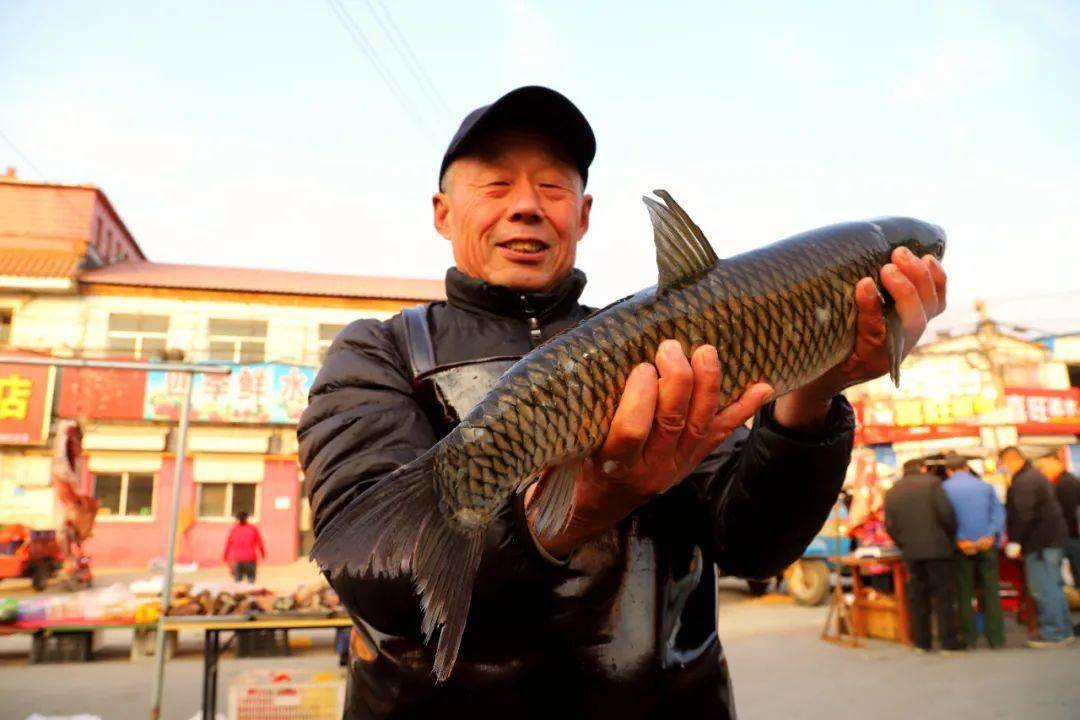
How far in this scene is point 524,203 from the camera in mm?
1916

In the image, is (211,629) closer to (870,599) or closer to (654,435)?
(654,435)

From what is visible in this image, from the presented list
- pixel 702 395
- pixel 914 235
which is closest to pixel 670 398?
pixel 702 395

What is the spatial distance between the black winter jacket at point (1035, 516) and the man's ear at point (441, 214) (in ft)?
29.8

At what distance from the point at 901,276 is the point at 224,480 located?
23.0m

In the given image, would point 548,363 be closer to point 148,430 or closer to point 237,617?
point 237,617

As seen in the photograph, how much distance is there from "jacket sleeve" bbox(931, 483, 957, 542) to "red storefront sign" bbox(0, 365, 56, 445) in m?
21.6

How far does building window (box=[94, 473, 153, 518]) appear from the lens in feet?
69.9

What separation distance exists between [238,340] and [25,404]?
5799 millimetres

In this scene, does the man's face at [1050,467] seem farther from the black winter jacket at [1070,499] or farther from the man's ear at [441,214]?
the man's ear at [441,214]

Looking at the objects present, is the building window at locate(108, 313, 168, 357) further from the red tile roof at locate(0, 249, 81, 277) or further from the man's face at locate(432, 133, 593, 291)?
the man's face at locate(432, 133, 593, 291)

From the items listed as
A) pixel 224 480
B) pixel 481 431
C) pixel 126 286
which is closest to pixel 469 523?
pixel 481 431

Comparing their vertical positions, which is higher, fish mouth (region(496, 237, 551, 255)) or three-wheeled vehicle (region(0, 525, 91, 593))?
fish mouth (region(496, 237, 551, 255))

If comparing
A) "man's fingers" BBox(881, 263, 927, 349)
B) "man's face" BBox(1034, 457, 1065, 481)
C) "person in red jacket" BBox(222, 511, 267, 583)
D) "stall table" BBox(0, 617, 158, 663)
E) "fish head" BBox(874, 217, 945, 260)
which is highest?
"fish head" BBox(874, 217, 945, 260)

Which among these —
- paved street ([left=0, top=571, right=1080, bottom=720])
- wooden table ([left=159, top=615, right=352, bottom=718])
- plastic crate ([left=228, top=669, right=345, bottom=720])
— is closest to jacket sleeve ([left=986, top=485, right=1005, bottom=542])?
paved street ([left=0, top=571, right=1080, bottom=720])
